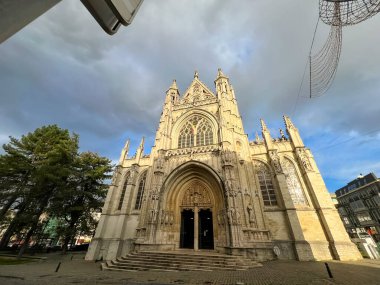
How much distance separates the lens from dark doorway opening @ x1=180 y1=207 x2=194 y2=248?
16.0 m

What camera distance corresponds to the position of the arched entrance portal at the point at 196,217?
1594cm

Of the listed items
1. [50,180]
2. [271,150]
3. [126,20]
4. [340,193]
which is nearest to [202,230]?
[271,150]

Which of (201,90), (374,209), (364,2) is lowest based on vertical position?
(364,2)

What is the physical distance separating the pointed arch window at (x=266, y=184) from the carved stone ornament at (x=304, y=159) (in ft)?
9.75

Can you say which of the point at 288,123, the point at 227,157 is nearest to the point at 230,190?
the point at 227,157

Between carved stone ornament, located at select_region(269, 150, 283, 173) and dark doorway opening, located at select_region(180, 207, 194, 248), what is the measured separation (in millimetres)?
8733

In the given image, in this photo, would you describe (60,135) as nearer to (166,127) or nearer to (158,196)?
(166,127)

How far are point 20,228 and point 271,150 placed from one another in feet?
87.6

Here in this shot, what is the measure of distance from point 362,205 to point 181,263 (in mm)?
45453

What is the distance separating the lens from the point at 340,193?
46.0 metres

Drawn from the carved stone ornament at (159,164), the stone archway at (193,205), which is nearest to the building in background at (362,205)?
the stone archway at (193,205)

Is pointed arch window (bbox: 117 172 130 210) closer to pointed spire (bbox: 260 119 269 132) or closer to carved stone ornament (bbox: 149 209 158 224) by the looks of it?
carved stone ornament (bbox: 149 209 158 224)

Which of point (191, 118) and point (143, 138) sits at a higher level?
point (191, 118)

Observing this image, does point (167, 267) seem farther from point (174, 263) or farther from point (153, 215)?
point (153, 215)
